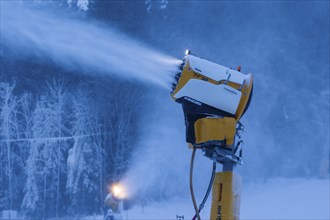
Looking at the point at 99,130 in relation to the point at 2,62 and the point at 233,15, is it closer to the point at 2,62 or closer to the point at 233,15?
the point at 2,62

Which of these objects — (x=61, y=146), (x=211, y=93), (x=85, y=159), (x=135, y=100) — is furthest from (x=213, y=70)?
(x=135, y=100)

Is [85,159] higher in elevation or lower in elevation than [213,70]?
higher

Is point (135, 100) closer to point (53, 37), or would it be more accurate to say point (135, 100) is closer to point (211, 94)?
point (53, 37)

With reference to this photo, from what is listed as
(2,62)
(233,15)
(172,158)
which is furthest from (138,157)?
(233,15)

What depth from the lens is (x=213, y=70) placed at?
82.3 inches

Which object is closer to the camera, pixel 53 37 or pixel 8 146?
pixel 8 146

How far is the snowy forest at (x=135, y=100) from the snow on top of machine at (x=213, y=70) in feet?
48.9

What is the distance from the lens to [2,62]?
19.5m

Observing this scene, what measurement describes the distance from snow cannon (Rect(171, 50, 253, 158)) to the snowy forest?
1493 centimetres

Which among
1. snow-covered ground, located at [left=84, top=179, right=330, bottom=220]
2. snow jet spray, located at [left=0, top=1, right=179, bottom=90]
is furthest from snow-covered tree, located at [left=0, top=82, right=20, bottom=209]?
snow-covered ground, located at [left=84, top=179, right=330, bottom=220]

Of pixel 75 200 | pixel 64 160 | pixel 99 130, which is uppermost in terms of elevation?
pixel 99 130

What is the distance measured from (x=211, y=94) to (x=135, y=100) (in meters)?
18.4

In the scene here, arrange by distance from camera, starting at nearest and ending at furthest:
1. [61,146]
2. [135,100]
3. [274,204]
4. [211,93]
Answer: [211,93]
[274,204]
[61,146]
[135,100]

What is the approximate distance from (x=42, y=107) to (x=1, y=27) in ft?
11.1
